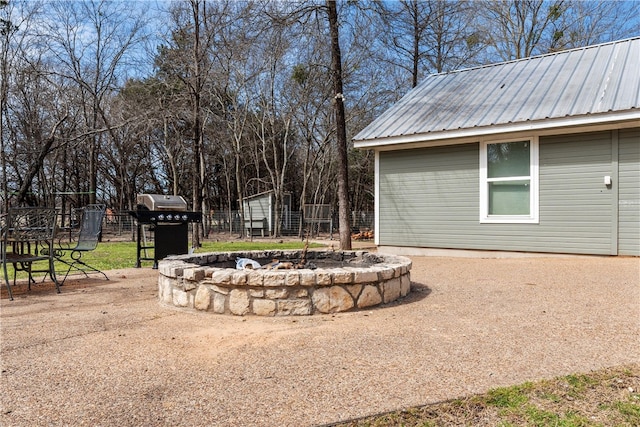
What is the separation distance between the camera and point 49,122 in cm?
1961

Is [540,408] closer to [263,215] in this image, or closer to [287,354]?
[287,354]

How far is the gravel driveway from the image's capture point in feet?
7.30

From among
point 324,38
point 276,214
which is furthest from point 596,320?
point 276,214

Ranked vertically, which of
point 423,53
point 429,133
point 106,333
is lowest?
point 106,333

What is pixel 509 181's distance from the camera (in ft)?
27.2

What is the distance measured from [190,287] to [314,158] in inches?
705

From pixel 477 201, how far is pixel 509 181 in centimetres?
69

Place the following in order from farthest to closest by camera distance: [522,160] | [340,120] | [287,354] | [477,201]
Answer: [340,120] → [477,201] → [522,160] → [287,354]

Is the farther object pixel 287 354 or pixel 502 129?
pixel 502 129

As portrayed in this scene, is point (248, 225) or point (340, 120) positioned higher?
point (340, 120)

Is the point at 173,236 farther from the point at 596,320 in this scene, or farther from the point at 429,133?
the point at 596,320

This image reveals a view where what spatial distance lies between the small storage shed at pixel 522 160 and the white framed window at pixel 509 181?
0.06 ft

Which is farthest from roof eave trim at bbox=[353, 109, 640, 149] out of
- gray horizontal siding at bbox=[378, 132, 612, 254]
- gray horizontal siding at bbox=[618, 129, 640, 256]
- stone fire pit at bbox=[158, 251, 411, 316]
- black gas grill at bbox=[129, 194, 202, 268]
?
stone fire pit at bbox=[158, 251, 411, 316]

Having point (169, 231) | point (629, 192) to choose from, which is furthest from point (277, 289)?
point (629, 192)
